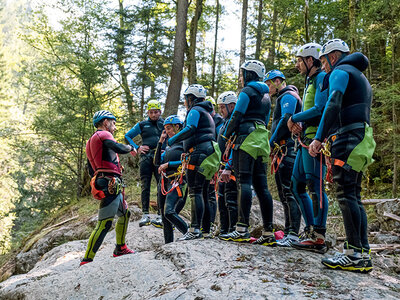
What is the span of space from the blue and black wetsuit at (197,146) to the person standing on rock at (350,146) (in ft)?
7.11

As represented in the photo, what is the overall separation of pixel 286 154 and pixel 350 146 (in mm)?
1542

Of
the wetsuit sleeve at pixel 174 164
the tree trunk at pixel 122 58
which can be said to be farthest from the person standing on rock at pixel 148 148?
the tree trunk at pixel 122 58

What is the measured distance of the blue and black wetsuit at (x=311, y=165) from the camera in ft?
14.6

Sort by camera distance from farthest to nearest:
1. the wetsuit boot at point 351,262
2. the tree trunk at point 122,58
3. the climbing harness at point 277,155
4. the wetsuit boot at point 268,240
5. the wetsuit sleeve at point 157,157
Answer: the tree trunk at point 122,58, the wetsuit sleeve at point 157,157, the climbing harness at point 277,155, the wetsuit boot at point 268,240, the wetsuit boot at point 351,262

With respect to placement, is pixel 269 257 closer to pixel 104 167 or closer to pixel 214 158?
pixel 214 158

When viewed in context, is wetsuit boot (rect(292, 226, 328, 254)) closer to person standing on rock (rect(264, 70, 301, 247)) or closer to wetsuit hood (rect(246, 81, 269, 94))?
person standing on rock (rect(264, 70, 301, 247))

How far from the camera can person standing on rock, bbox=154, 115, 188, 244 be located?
19.3 ft

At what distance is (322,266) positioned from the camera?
12.8 ft

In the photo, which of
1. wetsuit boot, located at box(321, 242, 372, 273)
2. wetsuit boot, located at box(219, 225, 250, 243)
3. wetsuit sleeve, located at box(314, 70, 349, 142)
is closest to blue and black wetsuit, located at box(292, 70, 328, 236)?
wetsuit sleeve, located at box(314, 70, 349, 142)

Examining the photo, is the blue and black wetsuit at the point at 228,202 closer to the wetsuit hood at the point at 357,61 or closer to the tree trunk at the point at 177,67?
the wetsuit hood at the point at 357,61

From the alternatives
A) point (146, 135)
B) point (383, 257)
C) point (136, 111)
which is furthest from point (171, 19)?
point (383, 257)

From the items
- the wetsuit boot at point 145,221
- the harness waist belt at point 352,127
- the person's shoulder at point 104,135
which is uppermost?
the harness waist belt at point 352,127

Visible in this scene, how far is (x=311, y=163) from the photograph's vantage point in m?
4.53

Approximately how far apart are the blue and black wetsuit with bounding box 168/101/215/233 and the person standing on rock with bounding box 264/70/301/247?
3.67 ft
